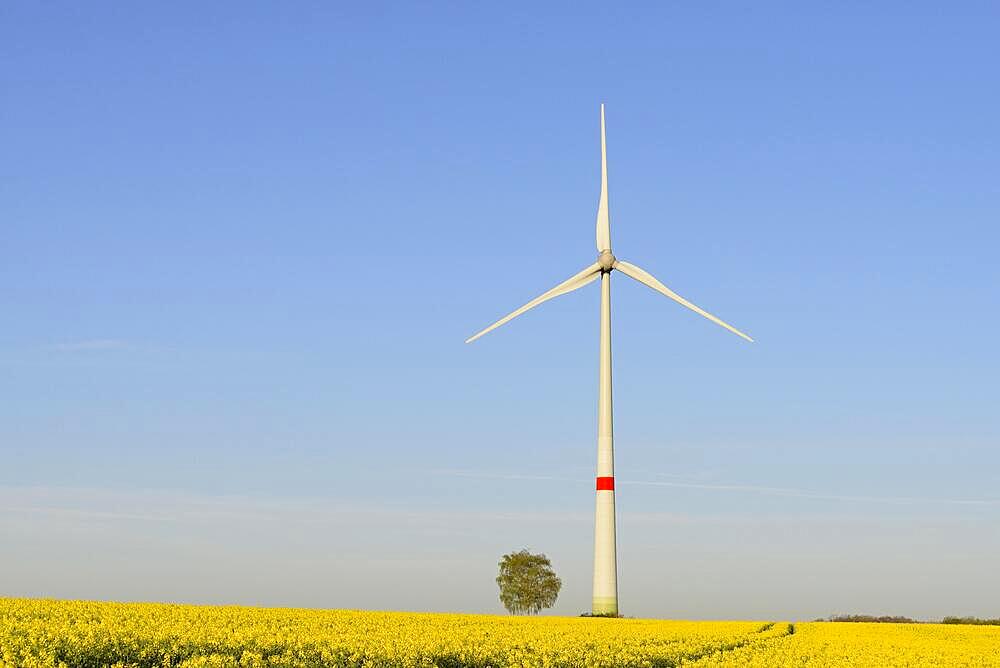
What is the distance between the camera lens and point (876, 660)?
3747cm

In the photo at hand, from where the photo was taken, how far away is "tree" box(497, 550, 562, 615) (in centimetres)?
15925

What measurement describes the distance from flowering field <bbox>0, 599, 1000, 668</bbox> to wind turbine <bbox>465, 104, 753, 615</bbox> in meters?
23.2

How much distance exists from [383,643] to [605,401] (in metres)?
55.6

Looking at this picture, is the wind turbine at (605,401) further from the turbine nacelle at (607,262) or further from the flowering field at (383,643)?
the flowering field at (383,643)

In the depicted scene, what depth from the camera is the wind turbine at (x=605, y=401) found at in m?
84.2

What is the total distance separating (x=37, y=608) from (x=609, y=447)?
159ft

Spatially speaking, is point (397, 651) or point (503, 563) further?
point (503, 563)

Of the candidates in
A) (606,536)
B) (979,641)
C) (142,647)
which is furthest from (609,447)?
(142,647)

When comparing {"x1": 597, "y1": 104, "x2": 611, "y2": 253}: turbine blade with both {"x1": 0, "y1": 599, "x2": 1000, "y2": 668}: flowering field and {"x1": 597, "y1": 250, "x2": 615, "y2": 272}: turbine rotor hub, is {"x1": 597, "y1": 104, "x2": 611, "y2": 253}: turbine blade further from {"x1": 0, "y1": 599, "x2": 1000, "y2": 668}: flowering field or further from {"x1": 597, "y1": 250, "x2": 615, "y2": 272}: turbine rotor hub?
{"x1": 0, "y1": 599, "x2": 1000, "y2": 668}: flowering field

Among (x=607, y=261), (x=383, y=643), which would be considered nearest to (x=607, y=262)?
(x=607, y=261)

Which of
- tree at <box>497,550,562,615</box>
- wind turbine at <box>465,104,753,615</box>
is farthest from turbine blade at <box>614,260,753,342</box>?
tree at <box>497,550,562,615</box>

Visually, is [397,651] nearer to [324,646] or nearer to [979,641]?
[324,646]

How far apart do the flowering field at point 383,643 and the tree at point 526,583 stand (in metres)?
100

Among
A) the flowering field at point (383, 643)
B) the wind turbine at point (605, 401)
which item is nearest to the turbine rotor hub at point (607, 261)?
the wind turbine at point (605, 401)
